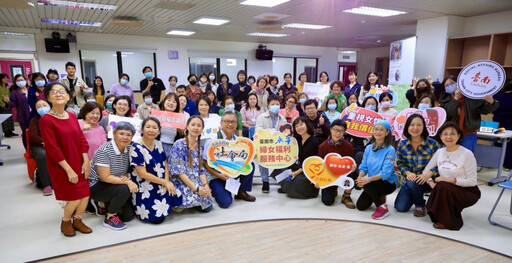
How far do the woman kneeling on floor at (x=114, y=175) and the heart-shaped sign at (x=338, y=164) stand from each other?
202 cm

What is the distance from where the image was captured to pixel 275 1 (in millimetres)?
5230

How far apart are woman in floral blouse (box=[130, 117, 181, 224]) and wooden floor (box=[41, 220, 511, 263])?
12.6 inches

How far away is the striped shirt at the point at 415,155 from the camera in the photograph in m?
3.05

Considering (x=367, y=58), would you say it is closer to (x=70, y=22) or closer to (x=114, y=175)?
(x=70, y=22)

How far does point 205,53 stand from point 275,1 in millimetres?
6076

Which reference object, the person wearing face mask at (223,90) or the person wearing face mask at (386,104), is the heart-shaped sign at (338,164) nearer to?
the person wearing face mask at (386,104)

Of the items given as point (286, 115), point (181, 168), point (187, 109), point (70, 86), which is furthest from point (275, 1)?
point (70, 86)

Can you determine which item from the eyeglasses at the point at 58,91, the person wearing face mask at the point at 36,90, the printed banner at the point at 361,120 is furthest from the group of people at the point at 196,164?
the person wearing face mask at the point at 36,90

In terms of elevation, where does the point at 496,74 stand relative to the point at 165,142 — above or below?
above

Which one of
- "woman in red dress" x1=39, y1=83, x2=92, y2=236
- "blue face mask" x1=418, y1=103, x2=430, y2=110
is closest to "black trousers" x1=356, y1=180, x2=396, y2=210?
"blue face mask" x1=418, y1=103, x2=430, y2=110

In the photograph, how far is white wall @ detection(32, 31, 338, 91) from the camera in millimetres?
8773

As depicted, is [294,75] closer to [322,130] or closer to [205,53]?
[205,53]

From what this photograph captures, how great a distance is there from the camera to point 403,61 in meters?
7.21

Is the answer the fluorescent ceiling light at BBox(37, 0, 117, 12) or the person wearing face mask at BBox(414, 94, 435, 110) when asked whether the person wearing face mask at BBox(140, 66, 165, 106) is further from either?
the person wearing face mask at BBox(414, 94, 435, 110)
